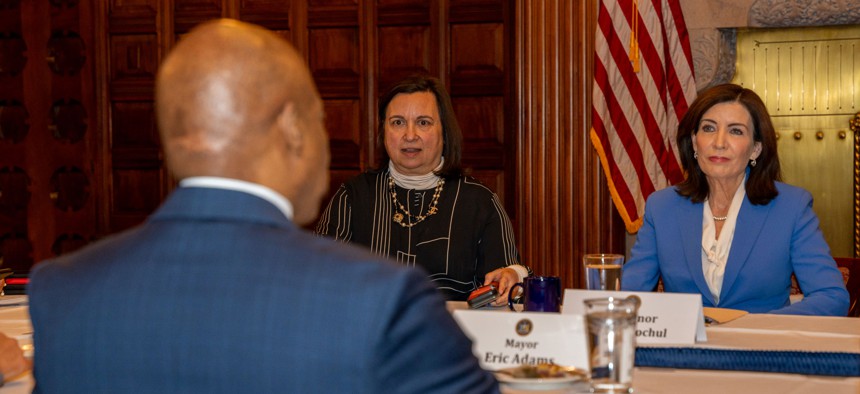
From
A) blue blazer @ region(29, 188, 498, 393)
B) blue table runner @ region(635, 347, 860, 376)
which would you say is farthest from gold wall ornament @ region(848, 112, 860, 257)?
blue blazer @ region(29, 188, 498, 393)

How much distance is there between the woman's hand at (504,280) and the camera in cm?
251

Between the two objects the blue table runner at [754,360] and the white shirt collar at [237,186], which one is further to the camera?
the blue table runner at [754,360]

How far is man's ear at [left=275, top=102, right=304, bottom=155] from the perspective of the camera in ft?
3.52

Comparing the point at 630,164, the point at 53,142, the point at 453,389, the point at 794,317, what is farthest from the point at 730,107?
the point at 53,142

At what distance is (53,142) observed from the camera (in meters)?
5.77

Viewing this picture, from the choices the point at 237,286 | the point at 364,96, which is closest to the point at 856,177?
the point at 364,96

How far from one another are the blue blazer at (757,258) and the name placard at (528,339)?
127 centimetres

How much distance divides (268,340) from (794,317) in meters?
1.77

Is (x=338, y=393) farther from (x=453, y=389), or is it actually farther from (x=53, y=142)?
(x=53, y=142)

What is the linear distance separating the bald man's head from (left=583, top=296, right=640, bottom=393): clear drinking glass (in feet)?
1.72

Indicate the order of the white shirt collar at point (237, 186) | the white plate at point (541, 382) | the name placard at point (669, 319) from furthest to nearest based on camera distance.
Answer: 1. the name placard at point (669, 319)
2. the white plate at point (541, 382)
3. the white shirt collar at point (237, 186)

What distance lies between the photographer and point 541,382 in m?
1.50

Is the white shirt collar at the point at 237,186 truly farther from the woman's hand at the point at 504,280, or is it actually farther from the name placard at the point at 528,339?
the woman's hand at the point at 504,280

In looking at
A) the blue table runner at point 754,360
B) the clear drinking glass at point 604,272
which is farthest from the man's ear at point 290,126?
the clear drinking glass at point 604,272
